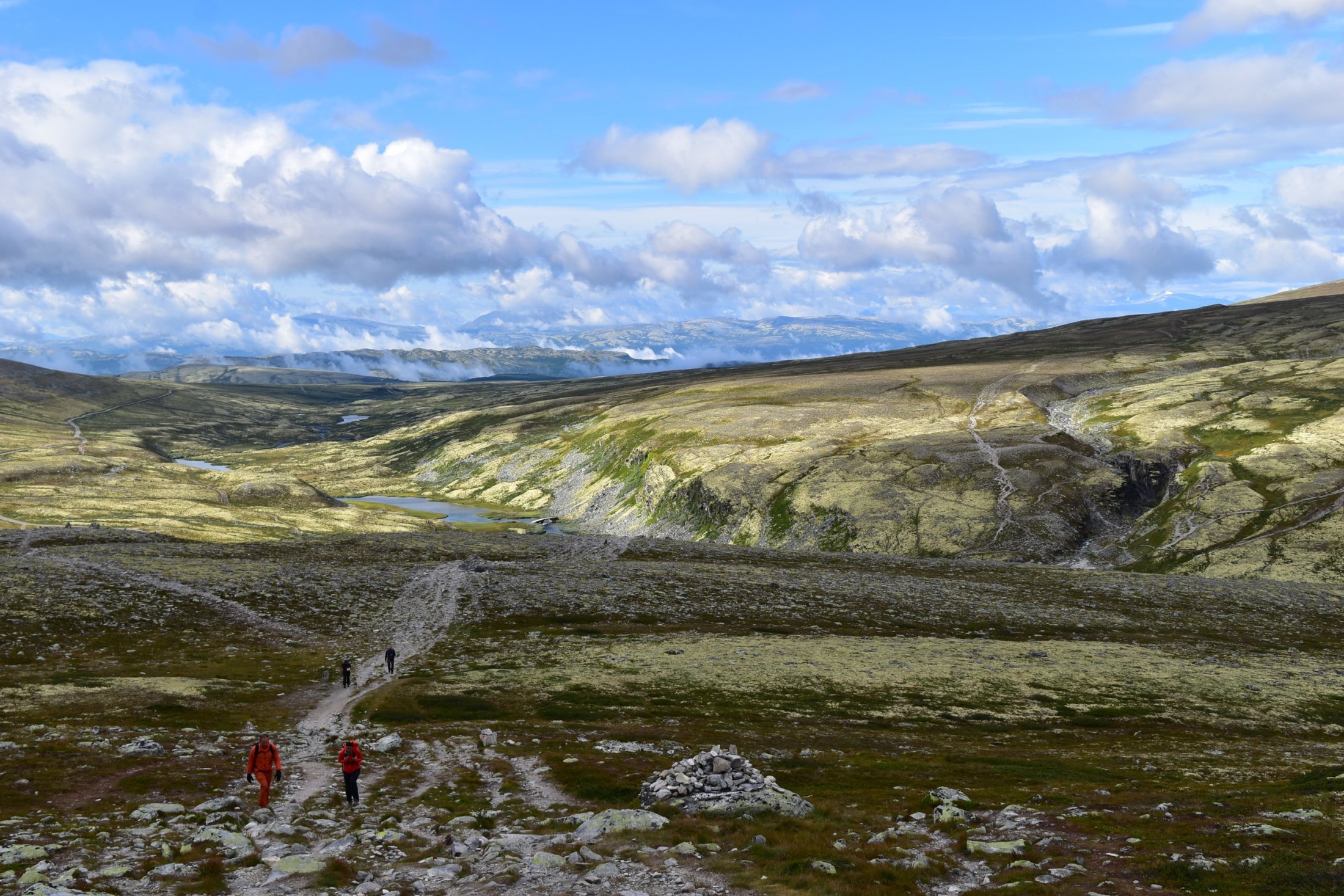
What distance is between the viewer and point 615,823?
28797 millimetres

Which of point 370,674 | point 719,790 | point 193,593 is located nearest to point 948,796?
point 719,790

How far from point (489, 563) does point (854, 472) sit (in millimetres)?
103445

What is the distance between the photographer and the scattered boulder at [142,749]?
37.0 metres

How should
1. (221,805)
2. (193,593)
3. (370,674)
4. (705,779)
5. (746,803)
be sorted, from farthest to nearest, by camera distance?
1. (193,593)
2. (370,674)
3. (705,779)
4. (746,803)
5. (221,805)

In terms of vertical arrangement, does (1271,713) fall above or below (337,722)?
below

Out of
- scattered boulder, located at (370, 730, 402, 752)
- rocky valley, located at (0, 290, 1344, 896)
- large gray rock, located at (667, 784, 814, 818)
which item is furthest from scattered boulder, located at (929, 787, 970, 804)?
scattered boulder, located at (370, 730, 402, 752)

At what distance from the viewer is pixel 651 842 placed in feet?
90.1

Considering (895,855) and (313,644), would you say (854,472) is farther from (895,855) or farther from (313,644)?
(895,855)

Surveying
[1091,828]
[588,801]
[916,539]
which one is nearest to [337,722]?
[588,801]

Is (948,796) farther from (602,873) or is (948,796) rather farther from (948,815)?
(602,873)

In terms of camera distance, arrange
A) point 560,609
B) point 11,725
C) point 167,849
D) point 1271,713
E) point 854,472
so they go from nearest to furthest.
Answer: point 167,849 → point 11,725 → point 1271,713 → point 560,609 → point 854,472

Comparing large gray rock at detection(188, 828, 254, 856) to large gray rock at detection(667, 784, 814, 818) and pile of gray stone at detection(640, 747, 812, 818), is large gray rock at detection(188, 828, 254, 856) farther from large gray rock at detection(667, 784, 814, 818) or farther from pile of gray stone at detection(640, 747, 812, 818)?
large gray rock at detection(667, 784, 814, 818)

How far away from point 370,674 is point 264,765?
3070 cm

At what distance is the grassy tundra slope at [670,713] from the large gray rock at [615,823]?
0.58m
